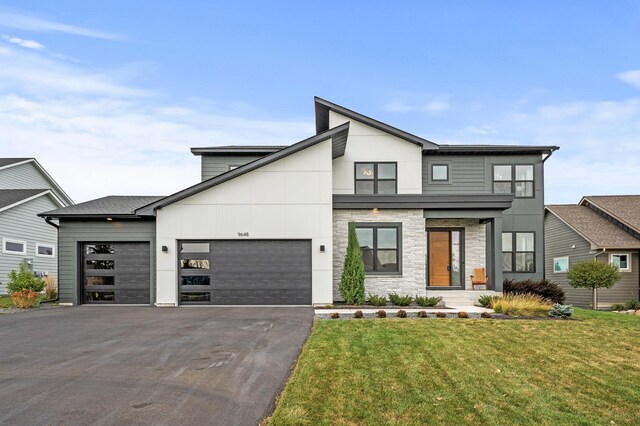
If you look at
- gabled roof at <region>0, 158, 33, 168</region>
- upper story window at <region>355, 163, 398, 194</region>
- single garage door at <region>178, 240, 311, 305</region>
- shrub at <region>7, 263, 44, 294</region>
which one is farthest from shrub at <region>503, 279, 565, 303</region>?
gabled roof at <region>0, 158, 33, 168</region>

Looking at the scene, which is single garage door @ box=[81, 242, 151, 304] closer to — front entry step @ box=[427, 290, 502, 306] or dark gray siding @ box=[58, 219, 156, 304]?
dark gray siding @ box=[58, 219, 156, 304]

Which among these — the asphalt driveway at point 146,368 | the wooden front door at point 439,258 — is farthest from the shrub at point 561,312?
the asphalt driveway at point 146,368

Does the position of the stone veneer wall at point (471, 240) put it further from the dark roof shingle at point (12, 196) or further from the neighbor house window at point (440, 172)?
the dark roof shingle at point (12, 196)

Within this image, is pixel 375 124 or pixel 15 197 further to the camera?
pixel 15 197

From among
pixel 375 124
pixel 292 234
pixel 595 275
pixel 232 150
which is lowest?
pixel 595 275

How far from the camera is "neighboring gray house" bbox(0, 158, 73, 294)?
2217 centimetres

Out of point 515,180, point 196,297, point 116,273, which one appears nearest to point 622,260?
point 515,180

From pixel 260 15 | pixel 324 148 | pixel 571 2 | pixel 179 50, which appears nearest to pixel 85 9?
pixel 179 50

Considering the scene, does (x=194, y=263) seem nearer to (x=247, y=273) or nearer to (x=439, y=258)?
(x=247, y=273)

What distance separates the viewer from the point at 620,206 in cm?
2317

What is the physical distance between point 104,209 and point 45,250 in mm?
13377

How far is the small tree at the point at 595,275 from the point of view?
17.9 meters

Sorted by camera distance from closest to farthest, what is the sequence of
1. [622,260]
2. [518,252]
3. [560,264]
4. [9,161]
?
[518,252] < [622,260] < [560,264] < [9,161]

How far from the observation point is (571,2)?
59.3ft
